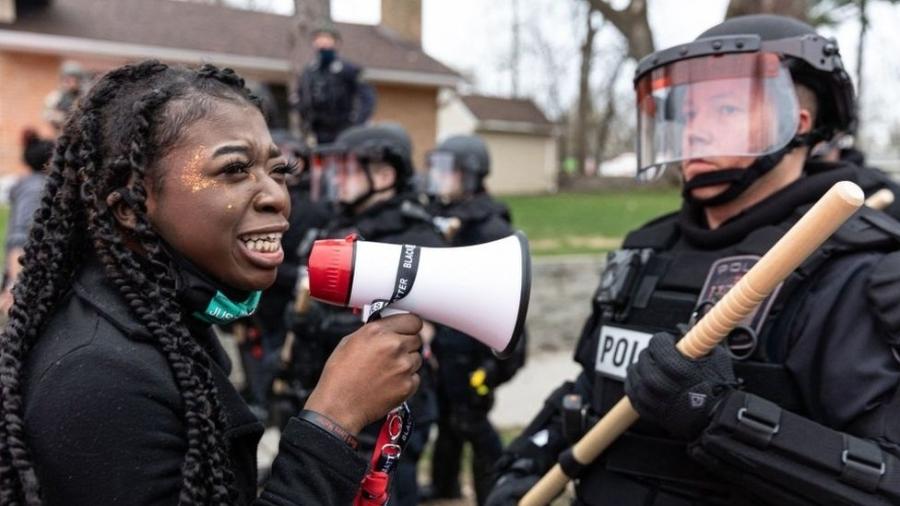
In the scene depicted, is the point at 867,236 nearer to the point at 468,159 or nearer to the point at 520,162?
the point at 468,159

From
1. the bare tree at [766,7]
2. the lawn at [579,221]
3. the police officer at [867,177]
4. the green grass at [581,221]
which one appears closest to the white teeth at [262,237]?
the police officer at [867,177]

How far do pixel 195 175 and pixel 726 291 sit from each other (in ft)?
4.59

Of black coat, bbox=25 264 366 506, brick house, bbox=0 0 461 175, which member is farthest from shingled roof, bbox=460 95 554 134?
black coat, bbox=25 264 366 506

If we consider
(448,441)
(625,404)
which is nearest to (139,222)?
(625,404)

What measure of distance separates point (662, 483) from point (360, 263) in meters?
1.15

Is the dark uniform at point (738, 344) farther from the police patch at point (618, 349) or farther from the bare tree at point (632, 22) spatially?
the bare tree at point (632, 22)

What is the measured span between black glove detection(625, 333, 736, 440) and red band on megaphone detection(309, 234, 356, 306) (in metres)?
0.80

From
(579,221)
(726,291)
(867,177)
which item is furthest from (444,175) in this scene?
(579,221)

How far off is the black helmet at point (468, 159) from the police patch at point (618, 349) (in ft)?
12.3

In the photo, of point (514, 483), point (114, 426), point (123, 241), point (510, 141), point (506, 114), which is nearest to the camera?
point (114, 426)

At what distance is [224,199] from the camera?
5.19ft

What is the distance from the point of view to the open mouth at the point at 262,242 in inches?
64.3

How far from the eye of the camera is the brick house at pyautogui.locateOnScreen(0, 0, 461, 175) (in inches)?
630

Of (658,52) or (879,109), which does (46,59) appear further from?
(879,109)
